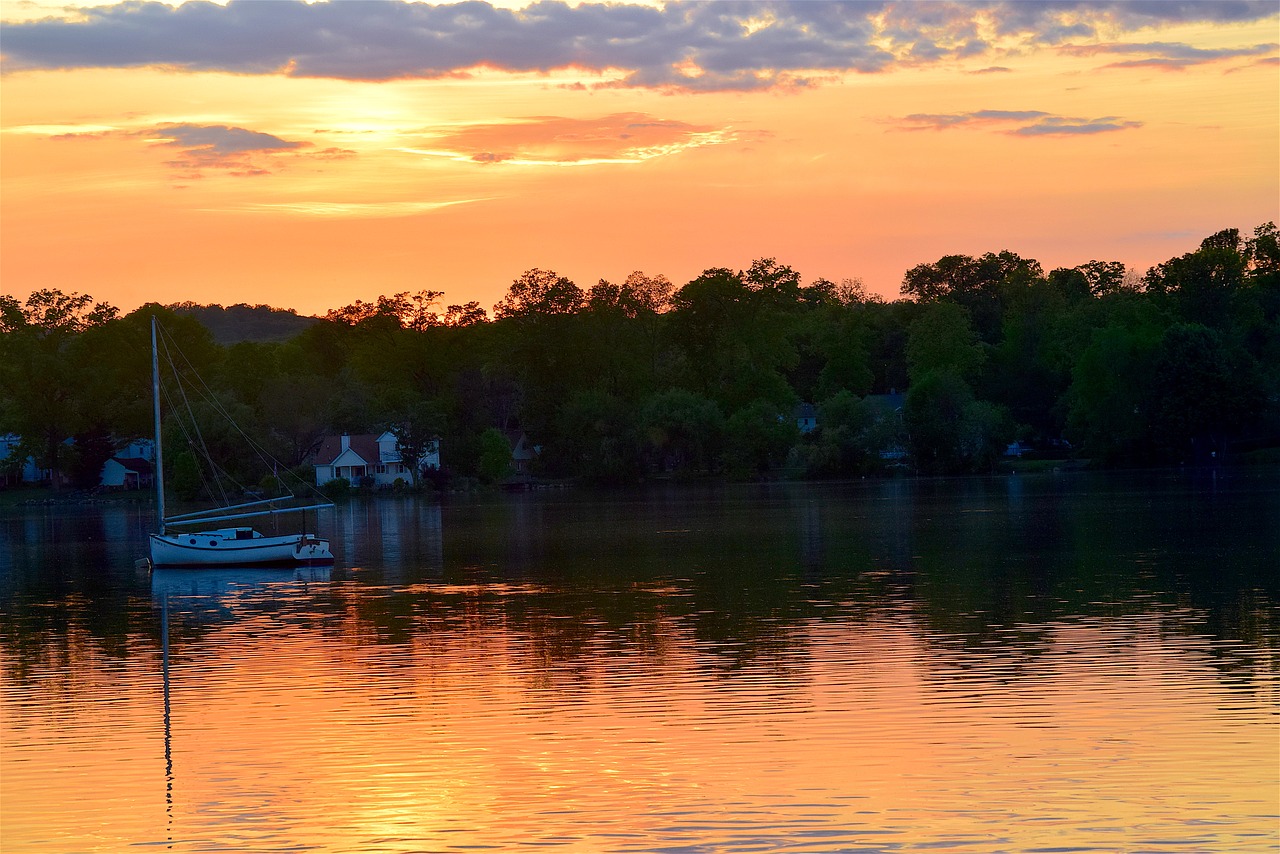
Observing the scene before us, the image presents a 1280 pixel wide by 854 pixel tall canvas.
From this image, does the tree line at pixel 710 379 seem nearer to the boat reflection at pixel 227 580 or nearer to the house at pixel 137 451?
the house at pixel 137 451

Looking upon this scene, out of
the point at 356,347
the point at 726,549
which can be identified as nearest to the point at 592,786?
the point at 726,549

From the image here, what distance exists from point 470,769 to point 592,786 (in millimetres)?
1871

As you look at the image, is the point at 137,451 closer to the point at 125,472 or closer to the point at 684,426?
the point at 125,472

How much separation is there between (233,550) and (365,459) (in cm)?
7594

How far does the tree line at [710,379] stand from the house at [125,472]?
7.31 ft

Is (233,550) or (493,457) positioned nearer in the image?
(233,550)

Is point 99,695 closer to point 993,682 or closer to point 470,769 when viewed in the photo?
point 470,769

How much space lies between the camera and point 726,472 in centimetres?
12644

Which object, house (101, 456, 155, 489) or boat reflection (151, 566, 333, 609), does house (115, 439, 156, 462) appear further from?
boat reflection (151, 566, 333, 609)

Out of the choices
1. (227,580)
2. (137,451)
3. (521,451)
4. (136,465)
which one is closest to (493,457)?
(521,451)

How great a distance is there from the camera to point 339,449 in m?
128

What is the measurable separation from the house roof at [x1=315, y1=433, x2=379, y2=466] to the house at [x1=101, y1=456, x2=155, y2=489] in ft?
68.4

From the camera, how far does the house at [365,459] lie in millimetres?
127062

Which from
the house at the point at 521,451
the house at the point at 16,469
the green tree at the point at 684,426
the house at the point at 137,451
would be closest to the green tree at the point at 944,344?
the green tree at the point at 684,426
